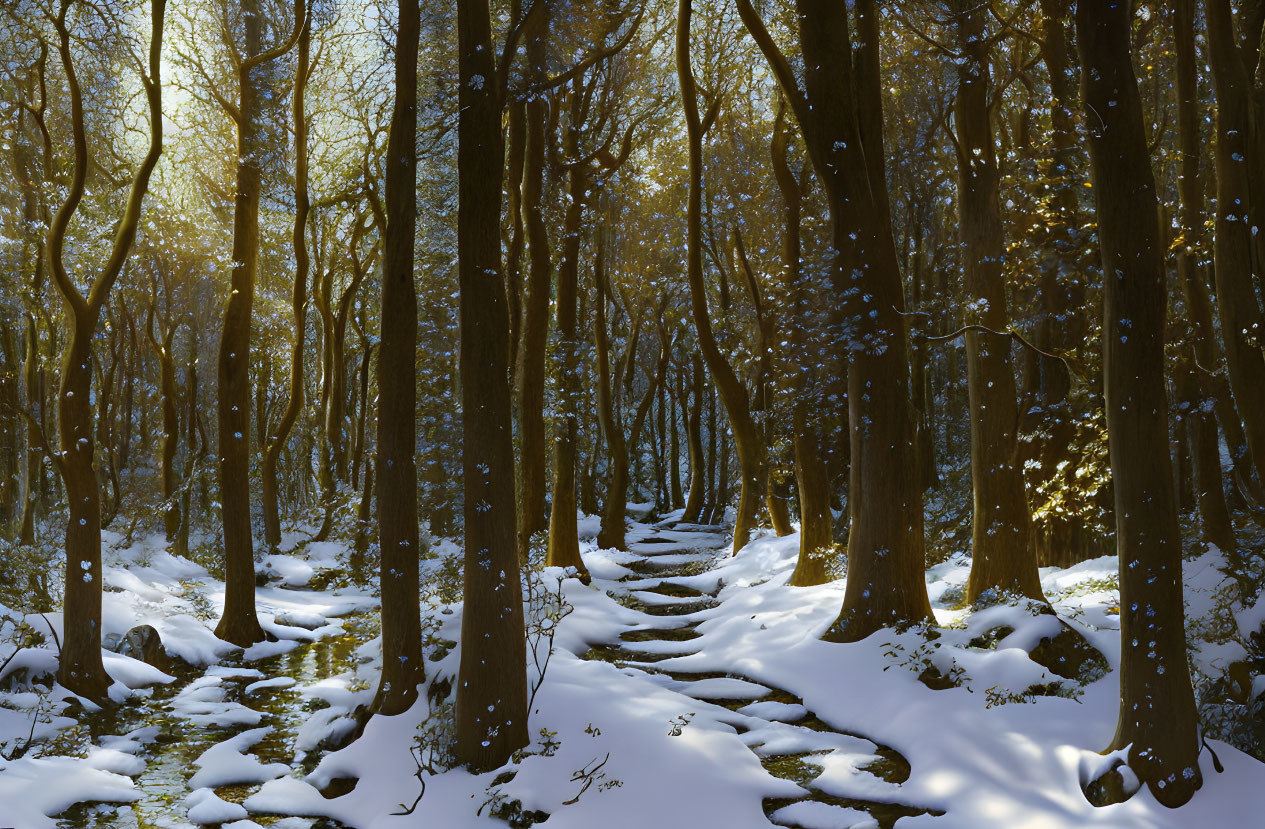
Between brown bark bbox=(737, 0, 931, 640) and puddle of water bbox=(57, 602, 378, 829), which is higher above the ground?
brown bark bbox=(737, 0, 931, 640)

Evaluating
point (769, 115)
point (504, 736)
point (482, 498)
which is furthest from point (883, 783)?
point (769, 115)

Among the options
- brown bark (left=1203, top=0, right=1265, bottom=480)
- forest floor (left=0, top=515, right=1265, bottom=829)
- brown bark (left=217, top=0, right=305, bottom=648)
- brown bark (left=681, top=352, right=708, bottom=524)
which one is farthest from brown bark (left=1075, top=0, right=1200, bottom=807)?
brown bark (left=681, top=352, right=708, bottom=524)

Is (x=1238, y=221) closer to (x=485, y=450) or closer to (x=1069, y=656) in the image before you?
(x=1069, y=656)

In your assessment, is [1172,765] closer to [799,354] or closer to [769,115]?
[799,354]

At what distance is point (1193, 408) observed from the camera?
400 inches

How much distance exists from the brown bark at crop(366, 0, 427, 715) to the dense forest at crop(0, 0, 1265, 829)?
0.04 m

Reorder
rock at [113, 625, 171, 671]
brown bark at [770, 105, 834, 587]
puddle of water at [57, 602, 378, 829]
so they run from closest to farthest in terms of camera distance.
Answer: puddle of water at [57, 602, 378, 829] < rock at [113, 625, 171, 671] < brown bark at [770, 105, 834, 587]

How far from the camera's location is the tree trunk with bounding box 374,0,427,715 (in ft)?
27.0

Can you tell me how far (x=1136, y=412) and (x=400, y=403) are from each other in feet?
20.3

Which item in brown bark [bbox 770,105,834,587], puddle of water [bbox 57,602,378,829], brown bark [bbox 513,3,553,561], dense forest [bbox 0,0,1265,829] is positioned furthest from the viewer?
brown bark [bbox 513,3,553,561]

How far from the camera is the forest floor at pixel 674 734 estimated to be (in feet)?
20.6

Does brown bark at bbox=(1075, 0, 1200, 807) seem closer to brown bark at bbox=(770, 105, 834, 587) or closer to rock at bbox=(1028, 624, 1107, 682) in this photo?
rock at bbox=(1028, 624, 1107, 682)

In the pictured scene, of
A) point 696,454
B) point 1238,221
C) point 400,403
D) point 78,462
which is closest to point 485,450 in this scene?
point 400,403

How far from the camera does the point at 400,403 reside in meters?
8.52
